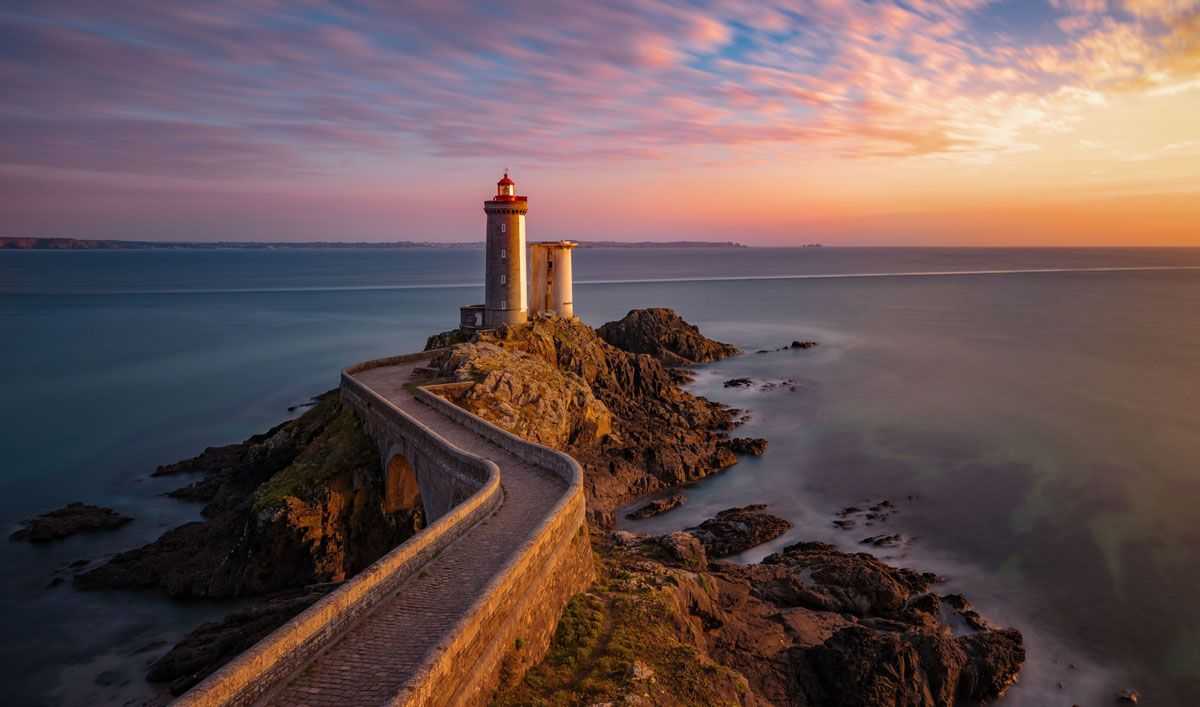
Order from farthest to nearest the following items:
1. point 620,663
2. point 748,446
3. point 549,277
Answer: point 549,277
point 748,446
point 620,663

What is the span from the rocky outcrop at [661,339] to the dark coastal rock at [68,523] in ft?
128

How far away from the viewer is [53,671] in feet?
65.0

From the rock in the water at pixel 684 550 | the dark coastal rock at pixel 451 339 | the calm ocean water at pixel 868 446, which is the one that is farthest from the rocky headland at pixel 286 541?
the dark coastal rock at pixel 451 339

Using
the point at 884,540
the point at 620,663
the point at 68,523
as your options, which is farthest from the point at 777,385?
the point at 620,663

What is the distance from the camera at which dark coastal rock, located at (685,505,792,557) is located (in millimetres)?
25703

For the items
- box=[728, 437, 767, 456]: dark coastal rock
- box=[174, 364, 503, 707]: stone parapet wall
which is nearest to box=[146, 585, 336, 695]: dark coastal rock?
box=[174, 364, 503, 707]: stone parapet wall

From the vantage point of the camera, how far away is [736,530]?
2672 cm

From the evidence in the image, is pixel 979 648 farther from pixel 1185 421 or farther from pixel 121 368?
pixel 121 368

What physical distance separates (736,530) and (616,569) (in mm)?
10373

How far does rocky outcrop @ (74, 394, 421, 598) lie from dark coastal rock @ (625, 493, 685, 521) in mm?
8835

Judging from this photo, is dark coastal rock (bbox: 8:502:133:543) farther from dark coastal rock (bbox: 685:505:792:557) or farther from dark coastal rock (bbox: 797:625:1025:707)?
dark coastal rock (bbox: 797:625:1025:707)

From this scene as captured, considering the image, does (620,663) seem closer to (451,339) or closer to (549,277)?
(451,339)

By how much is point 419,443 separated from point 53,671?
11.4 meters

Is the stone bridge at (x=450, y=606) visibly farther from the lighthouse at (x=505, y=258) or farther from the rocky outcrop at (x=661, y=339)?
the rocky outcrop at (x=661, y=339)
